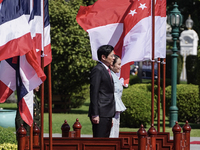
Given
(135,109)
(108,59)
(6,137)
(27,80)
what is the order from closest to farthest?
(27,80) < (108,59) < (6,137) < (135,109)

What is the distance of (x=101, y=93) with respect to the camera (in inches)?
306

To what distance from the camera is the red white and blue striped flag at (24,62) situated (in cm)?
651

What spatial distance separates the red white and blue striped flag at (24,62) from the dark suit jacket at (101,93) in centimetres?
101

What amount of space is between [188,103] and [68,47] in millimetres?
6146

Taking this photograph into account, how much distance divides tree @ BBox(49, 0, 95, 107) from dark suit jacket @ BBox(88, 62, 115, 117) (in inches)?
543

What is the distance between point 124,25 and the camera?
977cm

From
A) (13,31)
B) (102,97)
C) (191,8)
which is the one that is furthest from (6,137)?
(191,8)

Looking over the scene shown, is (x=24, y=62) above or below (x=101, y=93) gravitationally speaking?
above

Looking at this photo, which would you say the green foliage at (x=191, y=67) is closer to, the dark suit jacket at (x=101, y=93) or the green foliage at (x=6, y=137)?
the green foliage at (x=6, y=137)

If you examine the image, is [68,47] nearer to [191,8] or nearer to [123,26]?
[123,26]

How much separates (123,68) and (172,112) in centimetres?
722

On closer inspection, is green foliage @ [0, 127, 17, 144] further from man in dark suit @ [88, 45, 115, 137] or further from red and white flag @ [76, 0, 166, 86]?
red and white flag @ [76, 0, 166, 86]

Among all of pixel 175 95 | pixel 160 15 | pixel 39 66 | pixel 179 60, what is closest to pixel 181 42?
pixel 179 60

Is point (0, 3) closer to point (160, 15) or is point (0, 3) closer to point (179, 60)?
point (160, 15)
